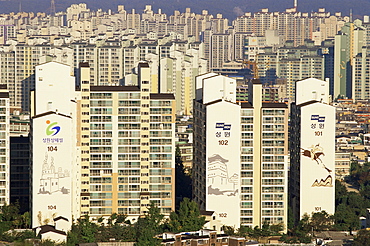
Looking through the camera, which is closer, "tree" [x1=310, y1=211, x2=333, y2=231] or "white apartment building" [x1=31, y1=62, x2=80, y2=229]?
"white apartment building" [x1=31, y1=62, x2=80, y2=229]

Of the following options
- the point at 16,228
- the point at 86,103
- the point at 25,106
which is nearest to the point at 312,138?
the point at 86,103

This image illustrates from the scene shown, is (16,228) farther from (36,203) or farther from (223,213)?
(223,213)

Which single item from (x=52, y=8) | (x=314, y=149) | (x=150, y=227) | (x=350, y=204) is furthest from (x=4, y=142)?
(x=52, y=8)

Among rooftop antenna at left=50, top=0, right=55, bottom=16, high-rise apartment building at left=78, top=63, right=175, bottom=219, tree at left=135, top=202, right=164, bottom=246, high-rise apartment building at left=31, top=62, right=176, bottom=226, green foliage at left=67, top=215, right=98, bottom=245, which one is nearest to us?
tree at left=135, top=202, right=164, bottom=246

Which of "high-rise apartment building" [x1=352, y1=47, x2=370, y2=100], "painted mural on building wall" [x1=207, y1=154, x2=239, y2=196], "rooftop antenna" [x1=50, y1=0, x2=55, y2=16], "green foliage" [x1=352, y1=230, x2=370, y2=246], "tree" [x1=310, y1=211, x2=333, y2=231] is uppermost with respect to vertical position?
"rooftop antenna" [x1=50, y1=0, x2=55, y2=16]

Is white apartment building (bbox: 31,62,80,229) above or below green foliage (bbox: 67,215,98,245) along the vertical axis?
above

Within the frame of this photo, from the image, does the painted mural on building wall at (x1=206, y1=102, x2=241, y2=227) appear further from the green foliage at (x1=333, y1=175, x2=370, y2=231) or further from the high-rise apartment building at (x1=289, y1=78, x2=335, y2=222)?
the green foliage at (x1=333, y1=175, x2=370, y2=231)

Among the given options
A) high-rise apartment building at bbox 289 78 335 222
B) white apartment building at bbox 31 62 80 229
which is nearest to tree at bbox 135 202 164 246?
white apartment building at bbox 31 62 80 229

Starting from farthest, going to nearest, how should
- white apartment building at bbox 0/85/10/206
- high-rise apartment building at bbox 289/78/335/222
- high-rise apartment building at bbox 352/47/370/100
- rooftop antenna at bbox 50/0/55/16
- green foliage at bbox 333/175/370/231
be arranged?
1. rooftop antenna at bbox 50/0/55/16
2. high-rise apartment building at bbox 352/47/370/100
3. green foliage at bbox 333/175/370/231
4. high-rise apartment building at bbox 289/78/335/222
5. white apartment building at bbox 0/85/10/206
